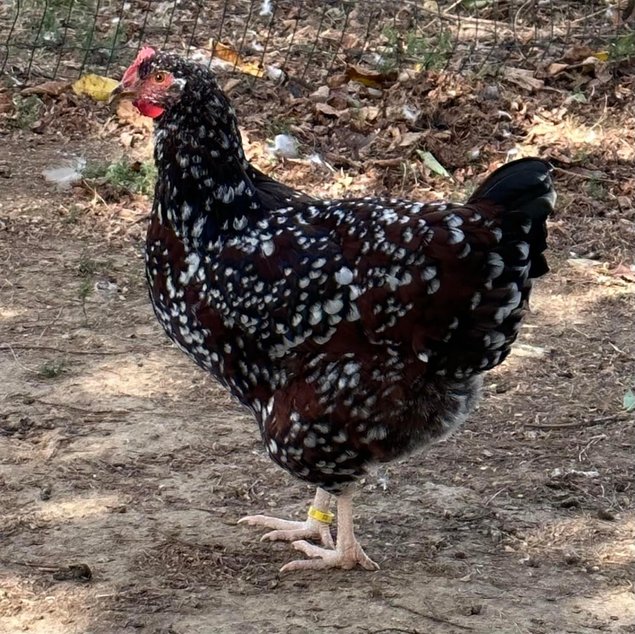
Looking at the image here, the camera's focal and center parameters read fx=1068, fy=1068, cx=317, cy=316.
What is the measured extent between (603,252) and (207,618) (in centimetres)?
347

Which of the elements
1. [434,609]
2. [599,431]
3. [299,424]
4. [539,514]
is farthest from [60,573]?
[599,431]

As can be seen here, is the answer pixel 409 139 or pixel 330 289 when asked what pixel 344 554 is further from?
pixel 409 139

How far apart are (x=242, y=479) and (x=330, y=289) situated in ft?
3.68

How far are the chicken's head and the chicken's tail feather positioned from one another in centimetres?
108

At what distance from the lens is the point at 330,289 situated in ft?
11.0

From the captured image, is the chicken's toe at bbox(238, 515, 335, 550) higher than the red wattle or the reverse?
the reverse

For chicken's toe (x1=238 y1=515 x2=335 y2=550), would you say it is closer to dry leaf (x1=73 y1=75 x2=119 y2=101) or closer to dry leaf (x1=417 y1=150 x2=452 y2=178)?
dry leaf (x1=417 y1=150 x2=452 y2=178)

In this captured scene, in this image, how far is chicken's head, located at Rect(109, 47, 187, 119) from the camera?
3.50m

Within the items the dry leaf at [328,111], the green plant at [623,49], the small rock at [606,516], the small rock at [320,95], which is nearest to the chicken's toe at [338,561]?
the small rock at [606,516]

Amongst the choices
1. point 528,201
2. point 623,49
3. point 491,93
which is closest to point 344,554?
point 528,201

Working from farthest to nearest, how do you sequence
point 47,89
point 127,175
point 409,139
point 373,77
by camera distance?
point 373,77
point 47,89
point 409,139
point 127,175

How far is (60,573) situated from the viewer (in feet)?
11.5

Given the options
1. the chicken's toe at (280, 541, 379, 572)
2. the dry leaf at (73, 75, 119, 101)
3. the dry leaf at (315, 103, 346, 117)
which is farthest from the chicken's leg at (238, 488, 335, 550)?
the dry leaf at (73, 75, 119, 101)

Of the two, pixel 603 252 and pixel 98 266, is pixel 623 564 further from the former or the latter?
pixel 98 266
